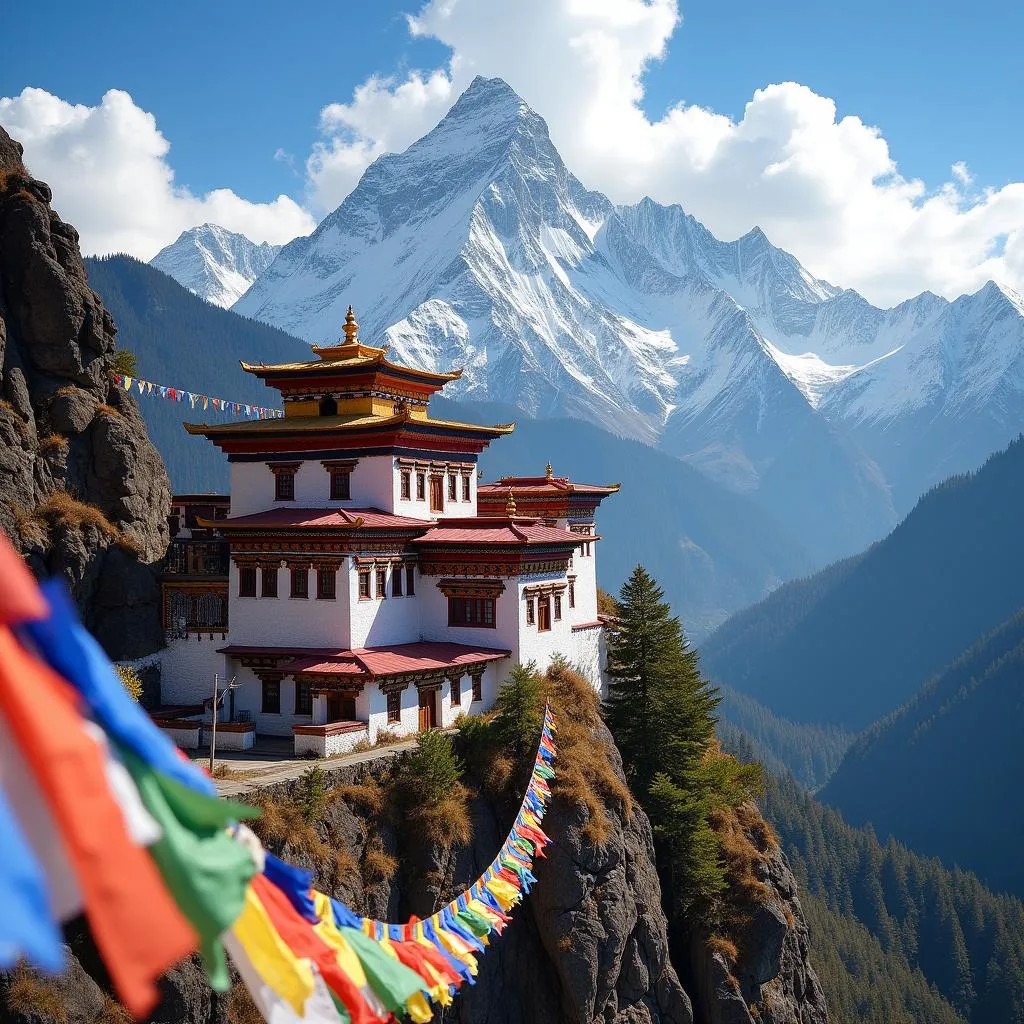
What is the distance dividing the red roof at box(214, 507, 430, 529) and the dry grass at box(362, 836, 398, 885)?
38.4ft

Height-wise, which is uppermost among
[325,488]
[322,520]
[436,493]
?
[436,493]

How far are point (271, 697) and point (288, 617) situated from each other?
114 inches

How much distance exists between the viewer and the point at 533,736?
116 feet

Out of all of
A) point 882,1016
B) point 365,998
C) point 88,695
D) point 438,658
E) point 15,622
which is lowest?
point 882,1016

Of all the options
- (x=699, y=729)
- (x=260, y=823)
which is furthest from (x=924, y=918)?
(x=260, y=823)

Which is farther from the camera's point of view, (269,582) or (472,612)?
(472,612)

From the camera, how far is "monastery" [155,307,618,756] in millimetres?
37469

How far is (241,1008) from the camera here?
2469cm

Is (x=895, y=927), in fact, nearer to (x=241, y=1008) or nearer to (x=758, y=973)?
(x=758, y=973)

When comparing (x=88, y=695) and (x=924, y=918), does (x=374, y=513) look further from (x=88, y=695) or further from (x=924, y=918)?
(x=924, y=918)

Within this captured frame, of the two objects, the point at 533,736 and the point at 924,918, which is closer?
the point at 533,736

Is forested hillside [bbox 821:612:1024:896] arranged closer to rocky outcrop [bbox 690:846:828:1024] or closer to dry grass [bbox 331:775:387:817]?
rocky outcrop [bbox 690:846:828:1024]

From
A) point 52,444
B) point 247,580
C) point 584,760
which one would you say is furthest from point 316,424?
point 584,760

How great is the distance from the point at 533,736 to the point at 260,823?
10304mm
